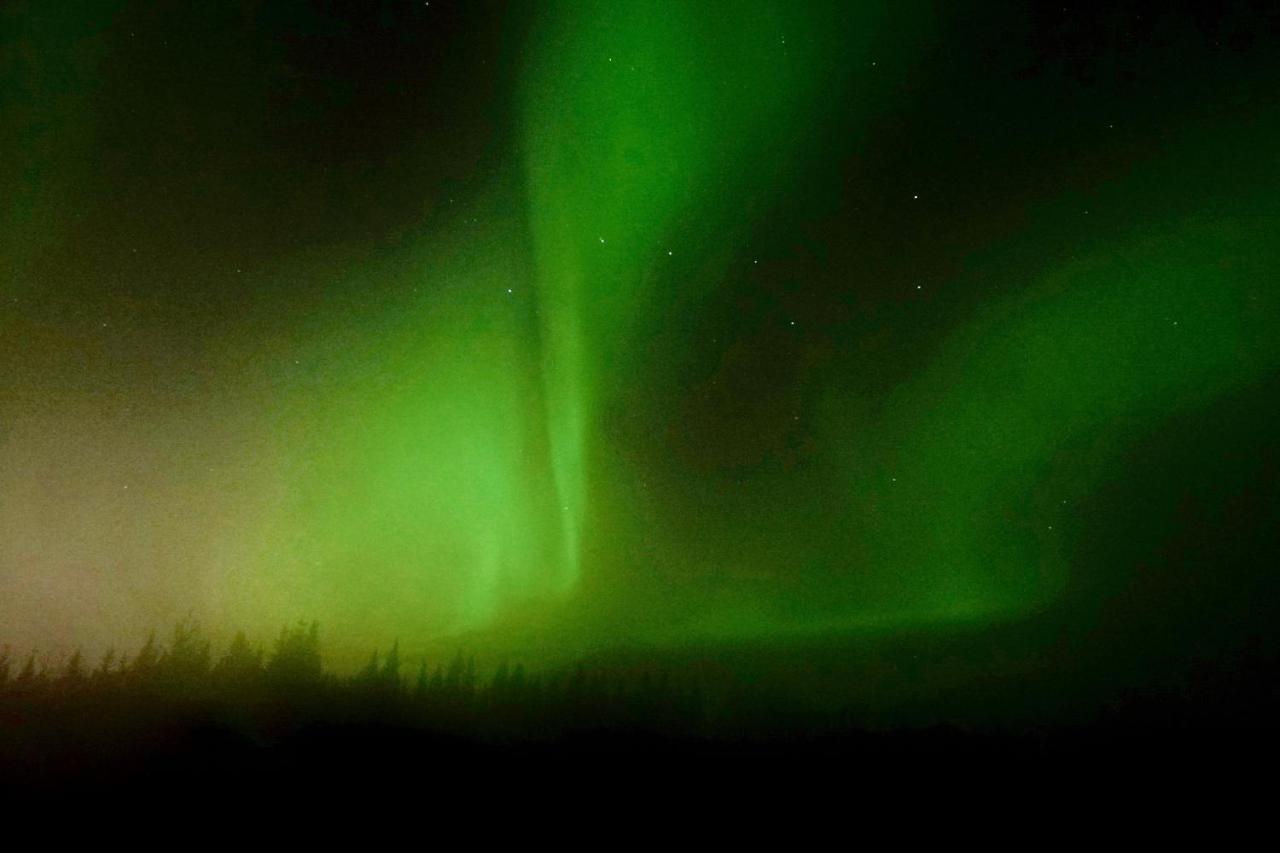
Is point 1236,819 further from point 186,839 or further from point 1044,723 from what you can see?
point 186,839

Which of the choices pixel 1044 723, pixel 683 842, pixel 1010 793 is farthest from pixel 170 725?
pixel 1044 723

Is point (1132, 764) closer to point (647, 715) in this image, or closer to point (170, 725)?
point (647, 715)

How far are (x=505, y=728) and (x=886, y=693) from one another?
8.35 meters

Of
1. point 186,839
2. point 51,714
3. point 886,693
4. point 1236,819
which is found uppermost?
point 51,714

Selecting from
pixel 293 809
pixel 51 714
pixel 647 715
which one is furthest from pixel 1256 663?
pixel 51 714

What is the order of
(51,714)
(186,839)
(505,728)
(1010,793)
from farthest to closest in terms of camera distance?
(505,728), (51,714), (1010,793), (186,839)

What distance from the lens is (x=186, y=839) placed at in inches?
475

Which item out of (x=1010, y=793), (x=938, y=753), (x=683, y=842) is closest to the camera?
(x=683, y=842)

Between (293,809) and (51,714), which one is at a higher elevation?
(51,714)

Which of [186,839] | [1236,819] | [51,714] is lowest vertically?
[1236,819]

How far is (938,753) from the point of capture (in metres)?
16.7

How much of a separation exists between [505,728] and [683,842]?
6.71 m

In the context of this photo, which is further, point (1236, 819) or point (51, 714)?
point (51, 714)

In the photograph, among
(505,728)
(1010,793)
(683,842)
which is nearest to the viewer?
(683,842)
